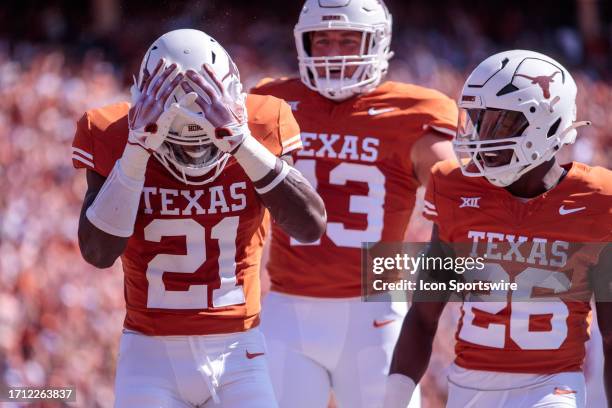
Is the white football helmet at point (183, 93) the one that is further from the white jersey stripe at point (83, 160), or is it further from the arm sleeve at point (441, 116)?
the arm sleeve at point (441, 116)

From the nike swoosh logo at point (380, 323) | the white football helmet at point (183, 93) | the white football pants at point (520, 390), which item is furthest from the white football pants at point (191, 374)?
the nike swoosh logo at point (380, 323)

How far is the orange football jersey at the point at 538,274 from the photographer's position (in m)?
3.71

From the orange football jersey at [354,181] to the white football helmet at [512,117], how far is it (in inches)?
35.4

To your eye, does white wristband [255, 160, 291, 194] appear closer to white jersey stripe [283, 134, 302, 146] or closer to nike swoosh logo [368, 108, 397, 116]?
white jersey stripe [283, 134, 302, 146]

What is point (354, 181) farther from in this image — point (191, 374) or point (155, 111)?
point (155, 111)

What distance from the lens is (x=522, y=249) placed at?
375 centimetres

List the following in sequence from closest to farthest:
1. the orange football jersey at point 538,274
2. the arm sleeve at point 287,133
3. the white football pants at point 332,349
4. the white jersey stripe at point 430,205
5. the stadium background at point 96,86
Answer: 1. the orange football jersey at point 538,274
2. the arm sleeve at point 287,133
3. the white jersey stripe at point 430,205
4. the white football pants at point 332,349
5. the stadium background at point 96,86

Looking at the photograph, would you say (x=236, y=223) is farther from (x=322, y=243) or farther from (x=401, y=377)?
(x=322, y=243)

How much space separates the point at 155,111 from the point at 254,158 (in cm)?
30

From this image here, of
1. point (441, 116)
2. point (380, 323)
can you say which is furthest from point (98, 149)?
point (441, 116)

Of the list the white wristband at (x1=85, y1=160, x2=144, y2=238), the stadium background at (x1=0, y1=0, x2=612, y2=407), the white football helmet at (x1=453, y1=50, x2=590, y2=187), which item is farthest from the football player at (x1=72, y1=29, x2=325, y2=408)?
the stadium background at (x1=0, y1=0, x2=612, y2=407)

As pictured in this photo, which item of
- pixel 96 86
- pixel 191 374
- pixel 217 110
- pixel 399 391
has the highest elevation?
pixel 217 110

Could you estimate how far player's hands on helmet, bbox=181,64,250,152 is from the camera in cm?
341

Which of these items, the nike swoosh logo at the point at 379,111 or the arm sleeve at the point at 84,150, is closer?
the arm sleeve at the point at 84,150
